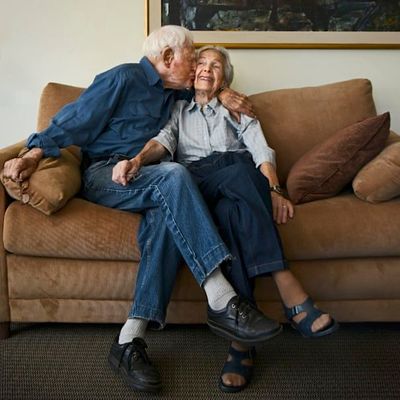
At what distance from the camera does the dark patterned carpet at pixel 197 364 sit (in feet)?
4.17

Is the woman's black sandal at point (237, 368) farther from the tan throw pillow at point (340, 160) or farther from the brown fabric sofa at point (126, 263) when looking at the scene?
the tan throw pillow at point (340, 160)

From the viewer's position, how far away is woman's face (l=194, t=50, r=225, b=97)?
179 cm

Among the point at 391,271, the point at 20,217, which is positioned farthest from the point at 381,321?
the point at 20,217

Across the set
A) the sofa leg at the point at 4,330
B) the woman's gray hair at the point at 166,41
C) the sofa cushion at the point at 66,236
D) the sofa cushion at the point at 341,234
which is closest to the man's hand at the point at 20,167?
the sofa cushion at the point at 66,236

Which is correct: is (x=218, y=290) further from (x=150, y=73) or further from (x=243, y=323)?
(x=150, y=73)

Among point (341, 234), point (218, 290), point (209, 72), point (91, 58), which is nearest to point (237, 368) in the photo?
point (218, 290)

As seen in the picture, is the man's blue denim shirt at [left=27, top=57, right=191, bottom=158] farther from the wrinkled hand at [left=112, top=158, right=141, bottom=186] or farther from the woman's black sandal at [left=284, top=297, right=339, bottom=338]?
the woman's black sandal at [left=284, top=297, right=339, bottom=338]

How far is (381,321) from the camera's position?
158 centimetres

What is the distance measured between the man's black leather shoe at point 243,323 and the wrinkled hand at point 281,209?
0.35 metres

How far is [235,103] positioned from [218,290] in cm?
84

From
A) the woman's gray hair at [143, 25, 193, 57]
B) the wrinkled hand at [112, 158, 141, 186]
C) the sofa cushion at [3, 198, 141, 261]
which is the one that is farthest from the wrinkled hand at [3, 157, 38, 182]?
the woman's gray hair at [143, 25, 193, 57]

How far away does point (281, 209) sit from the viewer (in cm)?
149

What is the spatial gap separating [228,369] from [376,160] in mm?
926

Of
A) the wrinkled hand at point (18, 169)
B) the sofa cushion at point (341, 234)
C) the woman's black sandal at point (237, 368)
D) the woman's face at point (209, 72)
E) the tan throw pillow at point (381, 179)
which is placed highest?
the woman's face at point (209, 72)
